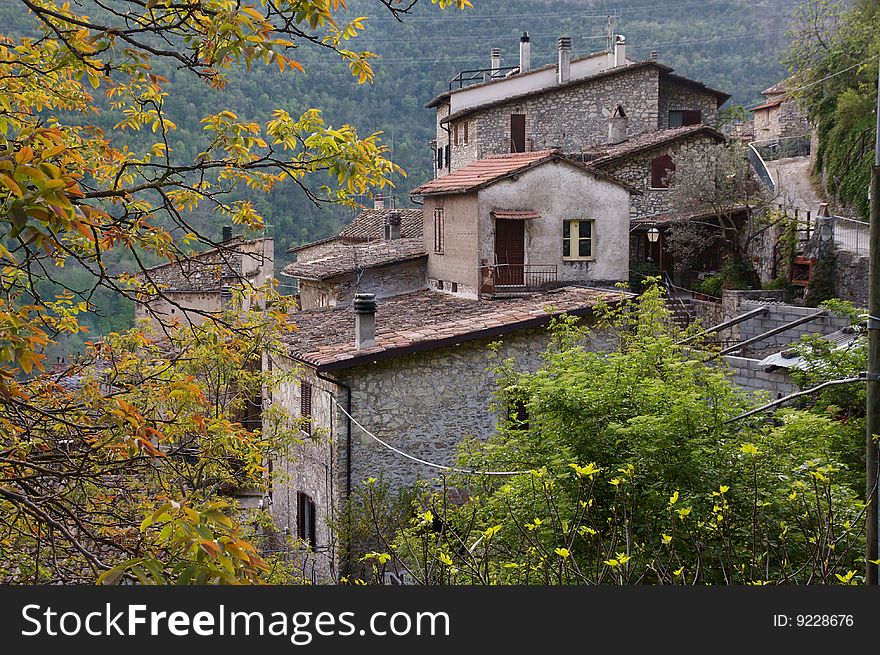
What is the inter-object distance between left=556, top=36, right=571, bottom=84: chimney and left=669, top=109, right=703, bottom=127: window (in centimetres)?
407

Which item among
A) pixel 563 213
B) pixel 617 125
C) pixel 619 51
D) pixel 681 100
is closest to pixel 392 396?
pixel 563 213

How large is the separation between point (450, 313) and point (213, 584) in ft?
51.5

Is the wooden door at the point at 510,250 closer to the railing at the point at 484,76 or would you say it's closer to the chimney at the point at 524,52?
the railing at the point at 484,76

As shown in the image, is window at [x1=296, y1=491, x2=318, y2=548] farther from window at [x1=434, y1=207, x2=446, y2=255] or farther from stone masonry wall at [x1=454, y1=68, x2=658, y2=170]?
stone masonry wall at [x1=454, y1=68, x2=658, y2=170]

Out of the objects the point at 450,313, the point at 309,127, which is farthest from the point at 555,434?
the point at 450,313

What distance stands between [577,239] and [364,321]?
8.32 m

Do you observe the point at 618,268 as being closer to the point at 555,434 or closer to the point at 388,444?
the point at 388,444

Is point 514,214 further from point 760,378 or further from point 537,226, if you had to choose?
point 760,378

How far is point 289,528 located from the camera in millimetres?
18391

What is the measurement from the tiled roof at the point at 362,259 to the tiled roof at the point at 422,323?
2.16 metres

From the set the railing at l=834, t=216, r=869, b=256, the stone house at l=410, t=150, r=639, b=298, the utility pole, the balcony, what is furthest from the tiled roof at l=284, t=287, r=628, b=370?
the railing at l=834, t=216, r=869, b=256

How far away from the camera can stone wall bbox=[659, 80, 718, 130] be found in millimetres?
35062

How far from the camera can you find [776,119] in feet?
158

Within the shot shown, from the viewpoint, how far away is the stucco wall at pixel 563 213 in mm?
21438
